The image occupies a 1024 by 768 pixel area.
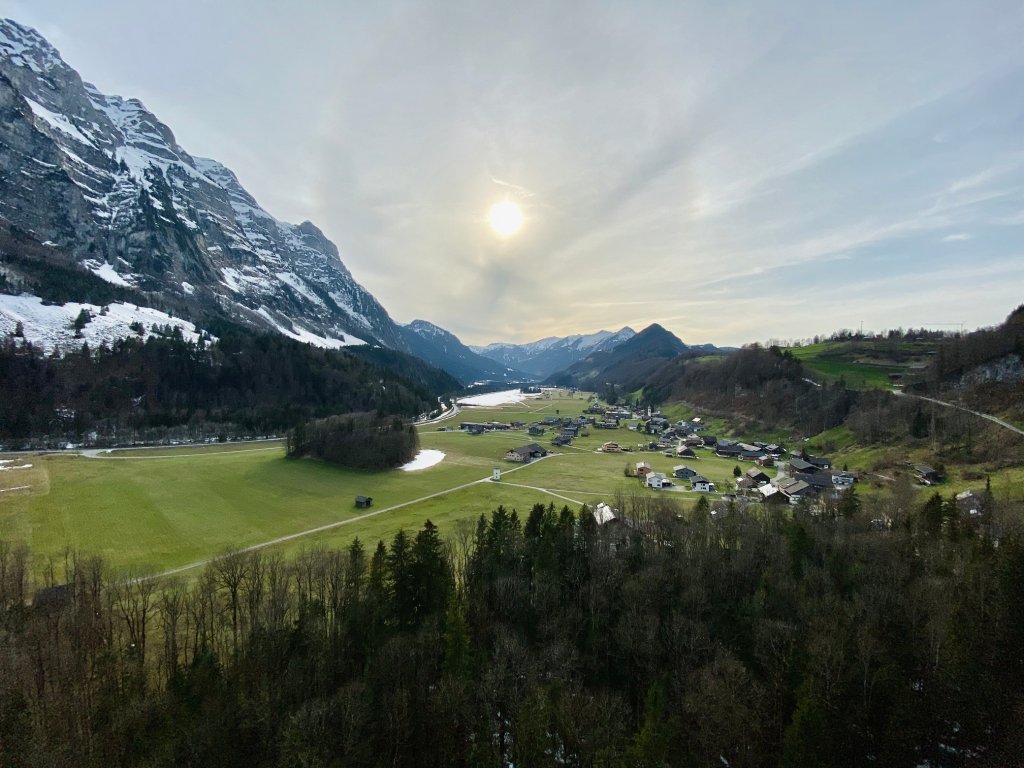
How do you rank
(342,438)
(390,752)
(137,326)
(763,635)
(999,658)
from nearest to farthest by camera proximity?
(390,752), (999,658), (763,635), (342,438), (137,326)

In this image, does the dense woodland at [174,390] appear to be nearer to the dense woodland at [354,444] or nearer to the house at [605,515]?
the dense woodland at [354,444]

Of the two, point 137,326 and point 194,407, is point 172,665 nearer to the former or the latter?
point 194,407

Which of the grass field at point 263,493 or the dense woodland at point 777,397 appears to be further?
the dense woodland at point 777,397

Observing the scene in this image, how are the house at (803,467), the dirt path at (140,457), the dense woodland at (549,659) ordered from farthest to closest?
the dirt path at (140,457) < the house at (803,467) < the dense woodland at (549,659)

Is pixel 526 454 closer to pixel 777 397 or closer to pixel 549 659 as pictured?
pixel 549 659

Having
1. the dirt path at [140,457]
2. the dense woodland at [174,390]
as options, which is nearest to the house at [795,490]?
the dirt path at [140,457]

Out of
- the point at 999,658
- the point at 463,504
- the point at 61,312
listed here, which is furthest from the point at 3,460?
the point at 999,658

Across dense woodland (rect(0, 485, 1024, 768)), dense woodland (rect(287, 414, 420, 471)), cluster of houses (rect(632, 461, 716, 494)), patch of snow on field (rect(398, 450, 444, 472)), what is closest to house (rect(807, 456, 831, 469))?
cluster of houses (rect(632, 461, 716, 494))
